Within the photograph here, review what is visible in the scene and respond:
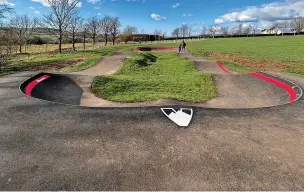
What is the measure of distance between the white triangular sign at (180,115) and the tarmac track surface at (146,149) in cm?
21

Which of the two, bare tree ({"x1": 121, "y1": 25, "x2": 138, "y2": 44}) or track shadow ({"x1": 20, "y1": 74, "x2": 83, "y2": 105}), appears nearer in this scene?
track shadow ({"x1": 20, "y1": 74, "x2": 83, "y2": 105})

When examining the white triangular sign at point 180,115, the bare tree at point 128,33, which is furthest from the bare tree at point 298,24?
the white triangular sign at point 180,115

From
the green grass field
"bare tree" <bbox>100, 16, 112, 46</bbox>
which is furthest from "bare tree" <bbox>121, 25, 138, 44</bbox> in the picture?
the green grass field

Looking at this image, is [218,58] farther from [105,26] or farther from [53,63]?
[105,26]

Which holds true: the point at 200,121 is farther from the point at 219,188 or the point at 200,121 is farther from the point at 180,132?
the point at 219,188

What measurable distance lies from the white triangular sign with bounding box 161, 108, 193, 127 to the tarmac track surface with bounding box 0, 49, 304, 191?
211 millimetres

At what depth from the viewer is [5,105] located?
952cm

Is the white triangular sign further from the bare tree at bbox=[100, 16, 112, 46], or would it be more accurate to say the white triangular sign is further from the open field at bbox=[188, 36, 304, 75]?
the bare tree at bbox=[100, 16, 112, 46]

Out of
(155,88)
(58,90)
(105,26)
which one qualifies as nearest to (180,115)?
(155,88)

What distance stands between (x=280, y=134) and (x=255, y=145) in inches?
53.0

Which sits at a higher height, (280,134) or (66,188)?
(280,134)

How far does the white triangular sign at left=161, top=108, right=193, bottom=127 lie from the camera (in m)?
7.92

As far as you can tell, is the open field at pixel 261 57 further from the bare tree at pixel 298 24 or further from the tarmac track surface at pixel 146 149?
the bare tree at pixel 298 24

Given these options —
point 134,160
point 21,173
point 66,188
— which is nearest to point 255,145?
point 134,160
